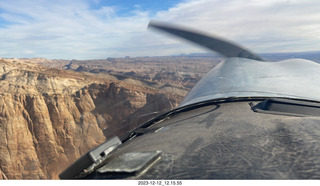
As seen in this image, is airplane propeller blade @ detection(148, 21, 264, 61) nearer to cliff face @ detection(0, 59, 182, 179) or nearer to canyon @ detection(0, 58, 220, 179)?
cliff face @ detection(0, 59, 182, 179)

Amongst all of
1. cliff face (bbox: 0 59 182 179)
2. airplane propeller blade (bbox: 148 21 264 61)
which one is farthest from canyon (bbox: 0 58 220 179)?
airplane propeller blade (bbox: 148 21 264 61)

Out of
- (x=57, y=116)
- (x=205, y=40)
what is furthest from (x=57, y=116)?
(x=205, y=40)

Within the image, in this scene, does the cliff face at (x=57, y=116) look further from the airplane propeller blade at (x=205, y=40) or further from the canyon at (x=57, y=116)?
the airplane propeller blade at (x=205, y=40)

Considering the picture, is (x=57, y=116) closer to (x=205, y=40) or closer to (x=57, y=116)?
(x=57, y=116)

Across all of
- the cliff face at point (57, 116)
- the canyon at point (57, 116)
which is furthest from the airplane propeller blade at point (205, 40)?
the canyon at point (57, 116)

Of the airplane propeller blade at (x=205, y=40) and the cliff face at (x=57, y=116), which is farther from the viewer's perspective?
the cliff face at (x=57, y=116)

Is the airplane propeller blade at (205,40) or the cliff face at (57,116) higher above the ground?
the airplane propeller blade at (205,40)
